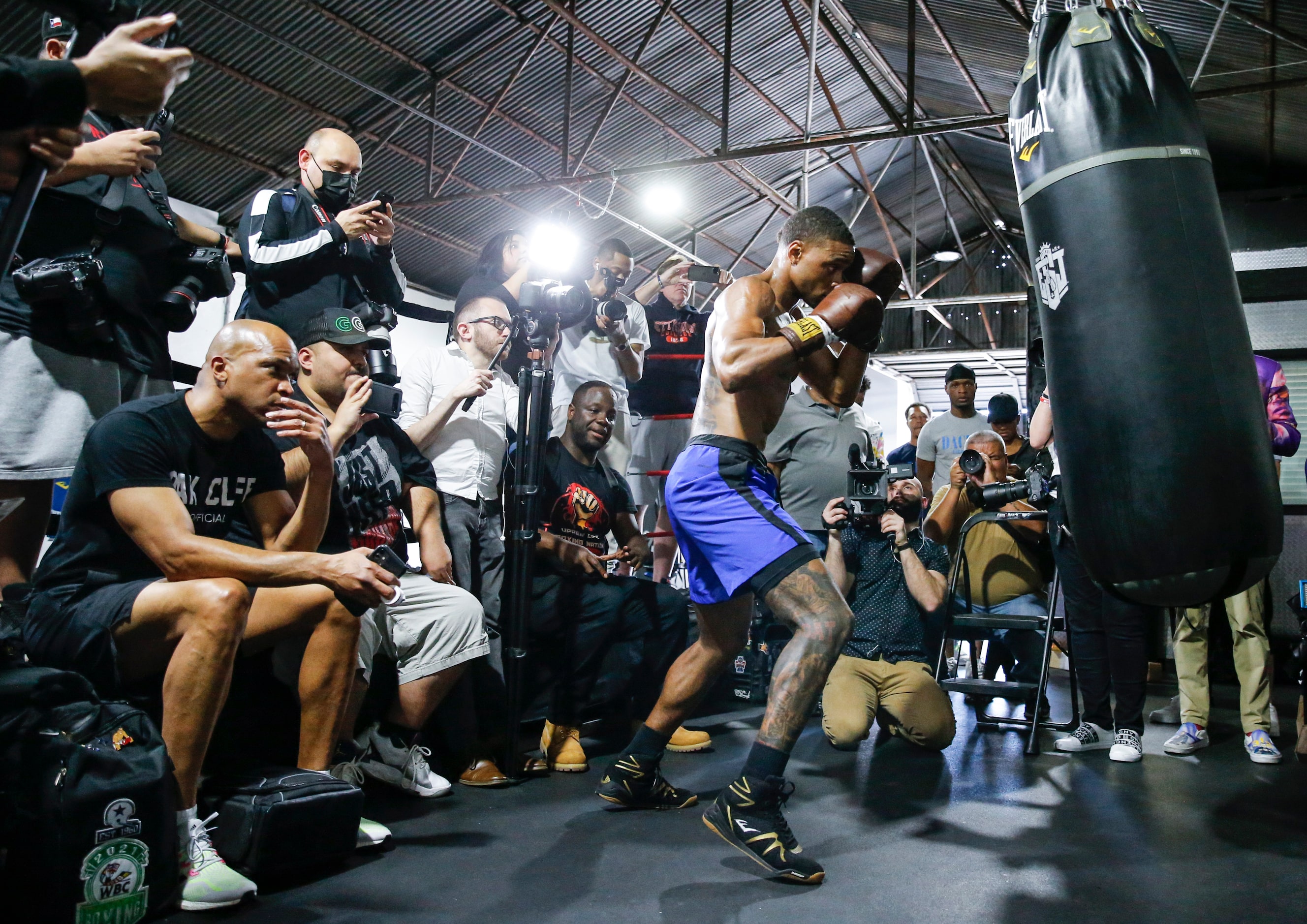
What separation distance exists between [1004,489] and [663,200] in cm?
846

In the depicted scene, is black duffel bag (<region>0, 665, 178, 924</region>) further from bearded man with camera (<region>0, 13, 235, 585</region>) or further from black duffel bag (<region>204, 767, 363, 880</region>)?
bearded man with camera (<region>0, 13, 235, 585</region>)

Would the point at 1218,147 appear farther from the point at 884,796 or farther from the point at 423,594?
the point at 423,594

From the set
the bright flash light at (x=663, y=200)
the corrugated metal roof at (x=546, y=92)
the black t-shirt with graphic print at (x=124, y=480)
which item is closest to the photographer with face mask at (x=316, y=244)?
the black t-shirt with graphic print at (x=124, y=480)

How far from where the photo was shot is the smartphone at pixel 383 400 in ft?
8.95

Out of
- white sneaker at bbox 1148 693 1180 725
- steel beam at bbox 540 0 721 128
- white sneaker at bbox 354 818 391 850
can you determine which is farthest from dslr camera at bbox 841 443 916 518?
steel beam at bbox 540 0 721 128

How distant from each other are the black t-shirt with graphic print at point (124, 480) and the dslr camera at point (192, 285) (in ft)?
1.45

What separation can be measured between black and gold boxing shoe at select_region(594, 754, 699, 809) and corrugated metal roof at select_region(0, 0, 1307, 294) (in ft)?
21.2

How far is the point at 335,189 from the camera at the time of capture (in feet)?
10.2

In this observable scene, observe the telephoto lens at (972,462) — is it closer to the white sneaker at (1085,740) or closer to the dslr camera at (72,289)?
the white sneaker at (1085,740)

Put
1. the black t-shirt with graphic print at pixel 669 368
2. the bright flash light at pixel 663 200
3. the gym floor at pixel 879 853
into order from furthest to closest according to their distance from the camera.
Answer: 1. the bright flash light at pixel 663 200
2. the black t-shirt with graphic print at pixel 669 368
3. the gym floor at pixel 879 853

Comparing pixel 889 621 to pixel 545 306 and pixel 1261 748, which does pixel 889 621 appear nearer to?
pixel 1261 748

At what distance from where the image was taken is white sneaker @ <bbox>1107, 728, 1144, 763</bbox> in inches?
134

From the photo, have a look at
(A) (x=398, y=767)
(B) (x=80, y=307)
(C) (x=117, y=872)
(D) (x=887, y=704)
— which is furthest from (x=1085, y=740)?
(B) (x=80, y=307)

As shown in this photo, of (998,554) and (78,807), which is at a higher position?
(998,554)
